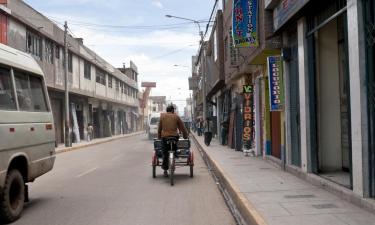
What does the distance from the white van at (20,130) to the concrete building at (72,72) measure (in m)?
15.3

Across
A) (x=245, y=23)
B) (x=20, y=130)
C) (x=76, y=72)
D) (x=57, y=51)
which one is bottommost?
(x=20, y=130)

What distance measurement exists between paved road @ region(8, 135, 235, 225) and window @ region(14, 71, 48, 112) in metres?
1.78

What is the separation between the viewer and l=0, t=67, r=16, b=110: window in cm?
712

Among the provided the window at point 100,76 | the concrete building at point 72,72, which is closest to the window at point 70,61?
the concrete building at point 72,72

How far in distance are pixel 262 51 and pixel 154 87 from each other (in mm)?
106138

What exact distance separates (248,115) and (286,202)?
1093 cm

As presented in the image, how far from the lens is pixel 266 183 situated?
1020 cm

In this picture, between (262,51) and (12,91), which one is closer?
(12,91)

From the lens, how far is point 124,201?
911 cm

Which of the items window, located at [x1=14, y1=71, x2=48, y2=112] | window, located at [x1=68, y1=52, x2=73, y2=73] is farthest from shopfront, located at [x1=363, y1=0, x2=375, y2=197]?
window, located at [x1=68, y1=52, x2=73, y2=73]

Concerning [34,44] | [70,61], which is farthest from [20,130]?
[70,61]

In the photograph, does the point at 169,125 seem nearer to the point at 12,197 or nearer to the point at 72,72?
the point at 12,197

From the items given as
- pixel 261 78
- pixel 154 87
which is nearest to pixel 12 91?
pixel 261 78

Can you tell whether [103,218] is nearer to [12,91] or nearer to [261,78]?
[12,91]
